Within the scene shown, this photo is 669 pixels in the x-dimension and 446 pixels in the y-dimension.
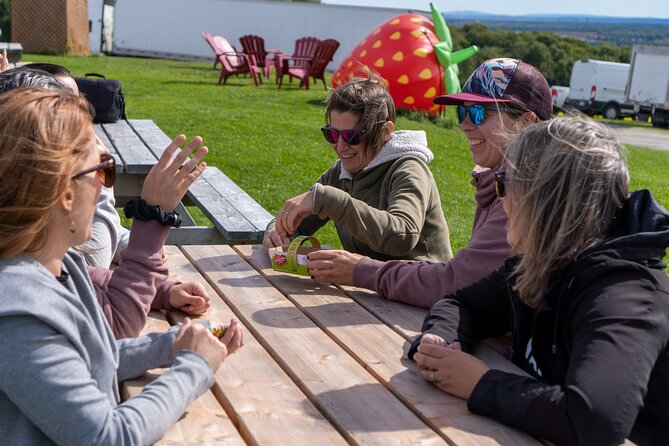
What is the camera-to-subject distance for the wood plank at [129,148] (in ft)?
18.5

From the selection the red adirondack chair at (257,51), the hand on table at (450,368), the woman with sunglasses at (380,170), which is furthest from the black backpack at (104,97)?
the red adirondack chair at (257,51)

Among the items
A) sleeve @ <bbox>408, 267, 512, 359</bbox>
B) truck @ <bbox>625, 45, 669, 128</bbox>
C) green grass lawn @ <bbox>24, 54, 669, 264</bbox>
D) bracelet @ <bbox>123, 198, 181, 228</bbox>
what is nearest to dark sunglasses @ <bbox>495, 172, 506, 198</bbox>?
sleeve @ <bbox>408, 267, 512, 359</bbox>

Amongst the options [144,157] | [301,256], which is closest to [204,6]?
[144,157]

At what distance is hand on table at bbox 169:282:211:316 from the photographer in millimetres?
2627

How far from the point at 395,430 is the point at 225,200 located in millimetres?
3450

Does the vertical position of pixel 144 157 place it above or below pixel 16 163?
below

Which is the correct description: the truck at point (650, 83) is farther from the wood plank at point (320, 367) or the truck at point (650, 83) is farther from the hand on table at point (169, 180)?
the hand on table at point (169, 180)

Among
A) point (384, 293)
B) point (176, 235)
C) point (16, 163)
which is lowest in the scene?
point (176, 235)

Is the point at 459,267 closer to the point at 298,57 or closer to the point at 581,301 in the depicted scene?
the point at 581,301

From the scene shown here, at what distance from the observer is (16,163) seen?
158 centimetres

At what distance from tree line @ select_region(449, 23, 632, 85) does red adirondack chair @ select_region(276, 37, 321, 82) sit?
908 inches

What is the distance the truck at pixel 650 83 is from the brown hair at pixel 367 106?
97.9 ft

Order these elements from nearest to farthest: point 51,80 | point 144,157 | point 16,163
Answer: point 16,163 < point 51,80 < point 144,157

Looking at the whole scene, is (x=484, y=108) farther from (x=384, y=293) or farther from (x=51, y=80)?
(x=51, y=80)
